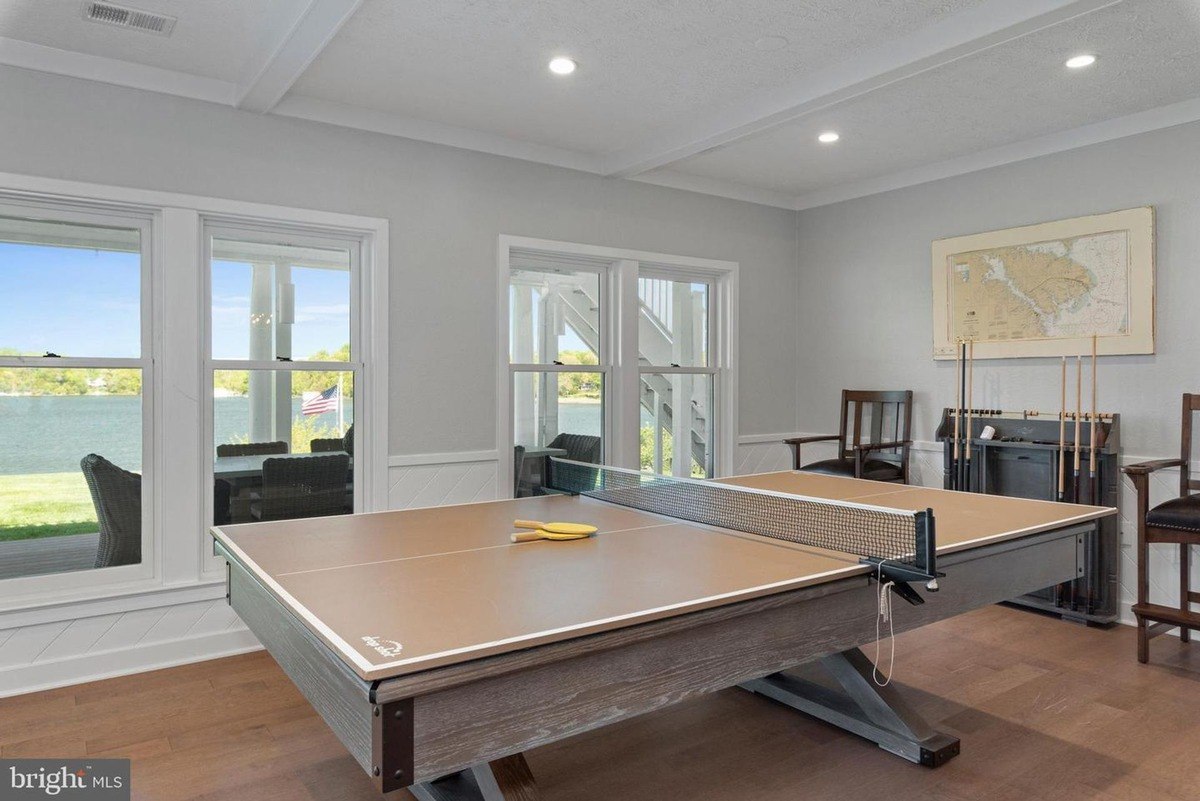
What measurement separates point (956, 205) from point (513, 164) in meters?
2.67

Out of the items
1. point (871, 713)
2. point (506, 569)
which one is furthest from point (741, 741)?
point (506, 569)

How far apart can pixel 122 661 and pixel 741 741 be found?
8.49ft

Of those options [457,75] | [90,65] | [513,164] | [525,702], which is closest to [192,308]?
[90,65]

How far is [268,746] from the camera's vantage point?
2670 mm

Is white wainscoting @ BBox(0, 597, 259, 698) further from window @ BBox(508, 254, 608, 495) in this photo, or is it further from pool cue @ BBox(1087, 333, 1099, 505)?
pool cue @ BBox(1087, 333, 1099, 505)

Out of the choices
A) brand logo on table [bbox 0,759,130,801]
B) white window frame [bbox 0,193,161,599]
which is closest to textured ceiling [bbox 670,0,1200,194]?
white window frame [bbox 0,193,161,599]

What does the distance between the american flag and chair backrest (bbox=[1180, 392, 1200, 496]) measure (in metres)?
4.02

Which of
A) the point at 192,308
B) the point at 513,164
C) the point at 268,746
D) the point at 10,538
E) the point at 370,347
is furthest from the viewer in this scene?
the point at 513,164

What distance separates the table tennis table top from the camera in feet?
4.52

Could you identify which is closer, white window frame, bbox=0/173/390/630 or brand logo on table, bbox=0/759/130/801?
brand logo on table, bbox=0/759/130/801

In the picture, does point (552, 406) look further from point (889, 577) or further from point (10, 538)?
point (889, 577)

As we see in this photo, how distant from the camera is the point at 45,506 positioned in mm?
3271

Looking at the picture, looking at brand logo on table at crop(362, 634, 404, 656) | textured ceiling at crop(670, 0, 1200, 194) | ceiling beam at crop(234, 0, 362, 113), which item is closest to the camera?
brand logo on table at crop(362, 634, 404, 656)

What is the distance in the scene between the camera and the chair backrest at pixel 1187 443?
3.60m
